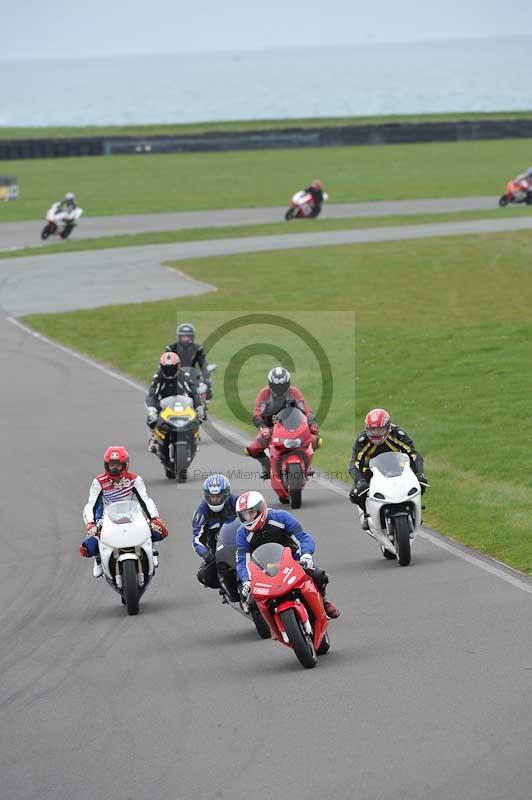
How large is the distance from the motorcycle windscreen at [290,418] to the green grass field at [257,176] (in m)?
40.8

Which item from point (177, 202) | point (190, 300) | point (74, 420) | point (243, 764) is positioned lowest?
point (243, 764)

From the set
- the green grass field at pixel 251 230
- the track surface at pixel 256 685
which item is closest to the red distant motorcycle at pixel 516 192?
the green grass field at pixel 251 230

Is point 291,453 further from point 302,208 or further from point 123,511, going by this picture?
point 302,208

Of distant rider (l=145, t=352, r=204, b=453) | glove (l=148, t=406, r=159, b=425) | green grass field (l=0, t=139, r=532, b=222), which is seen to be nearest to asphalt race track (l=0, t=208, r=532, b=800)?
glove (l=148, t=406, r=159, b=425)

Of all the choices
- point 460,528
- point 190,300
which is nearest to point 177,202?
point 190,300

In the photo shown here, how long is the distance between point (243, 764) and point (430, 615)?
13.6ft

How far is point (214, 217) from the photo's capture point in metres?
57.2

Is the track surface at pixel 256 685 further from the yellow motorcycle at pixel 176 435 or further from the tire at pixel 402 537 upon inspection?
the yellow motorcycle at pixel 176 435

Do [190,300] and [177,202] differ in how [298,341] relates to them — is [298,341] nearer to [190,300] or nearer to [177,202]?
[190,300]

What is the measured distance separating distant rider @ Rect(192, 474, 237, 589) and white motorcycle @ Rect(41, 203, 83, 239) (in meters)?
38.6

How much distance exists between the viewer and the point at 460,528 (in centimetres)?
1791

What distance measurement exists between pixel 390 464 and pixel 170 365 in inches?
246

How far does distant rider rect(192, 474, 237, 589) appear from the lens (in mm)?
14336

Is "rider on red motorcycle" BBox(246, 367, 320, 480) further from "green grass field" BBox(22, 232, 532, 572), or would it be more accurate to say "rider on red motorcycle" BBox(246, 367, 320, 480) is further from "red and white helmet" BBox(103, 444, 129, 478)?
"red and white helmet" BBox(103, 444, 129, 478)
